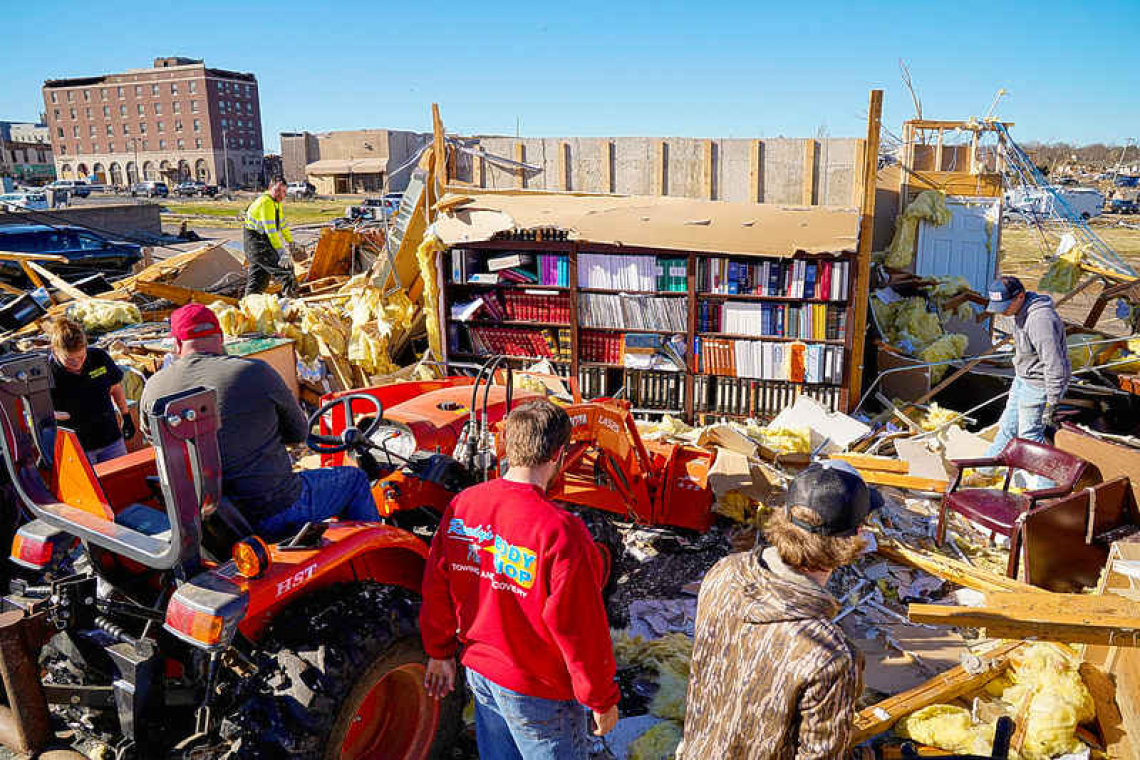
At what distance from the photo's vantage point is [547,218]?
820 centimetres

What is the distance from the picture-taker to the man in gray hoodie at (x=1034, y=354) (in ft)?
19.7

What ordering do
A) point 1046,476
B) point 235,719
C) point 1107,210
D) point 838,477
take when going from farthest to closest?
point 1107,210, point 1046,476, point 235,719, point 838,477

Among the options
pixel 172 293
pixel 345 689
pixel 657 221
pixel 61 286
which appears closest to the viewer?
pixel 345 689

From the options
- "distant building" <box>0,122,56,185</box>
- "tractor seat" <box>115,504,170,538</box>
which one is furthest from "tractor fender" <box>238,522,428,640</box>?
"distant building" <box>0,122,56,185</box>

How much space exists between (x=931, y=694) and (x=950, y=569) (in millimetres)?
1661

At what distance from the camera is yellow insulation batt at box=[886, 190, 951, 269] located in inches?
383

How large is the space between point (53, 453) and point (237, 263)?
11.7 meters

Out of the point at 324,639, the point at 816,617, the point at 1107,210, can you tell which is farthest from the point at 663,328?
the point at 1107,210

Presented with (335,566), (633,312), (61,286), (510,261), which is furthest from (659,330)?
(61,286)

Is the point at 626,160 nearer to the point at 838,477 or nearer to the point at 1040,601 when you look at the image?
the point at 1040,601

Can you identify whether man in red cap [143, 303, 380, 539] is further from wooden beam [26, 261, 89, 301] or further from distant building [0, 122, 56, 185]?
distant building [0, 122, 56, 185]

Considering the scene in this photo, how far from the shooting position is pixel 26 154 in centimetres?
8425

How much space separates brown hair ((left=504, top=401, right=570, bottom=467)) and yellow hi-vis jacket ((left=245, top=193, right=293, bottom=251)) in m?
9.09

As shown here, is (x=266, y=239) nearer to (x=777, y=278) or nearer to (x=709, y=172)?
(x=709, y=172)
